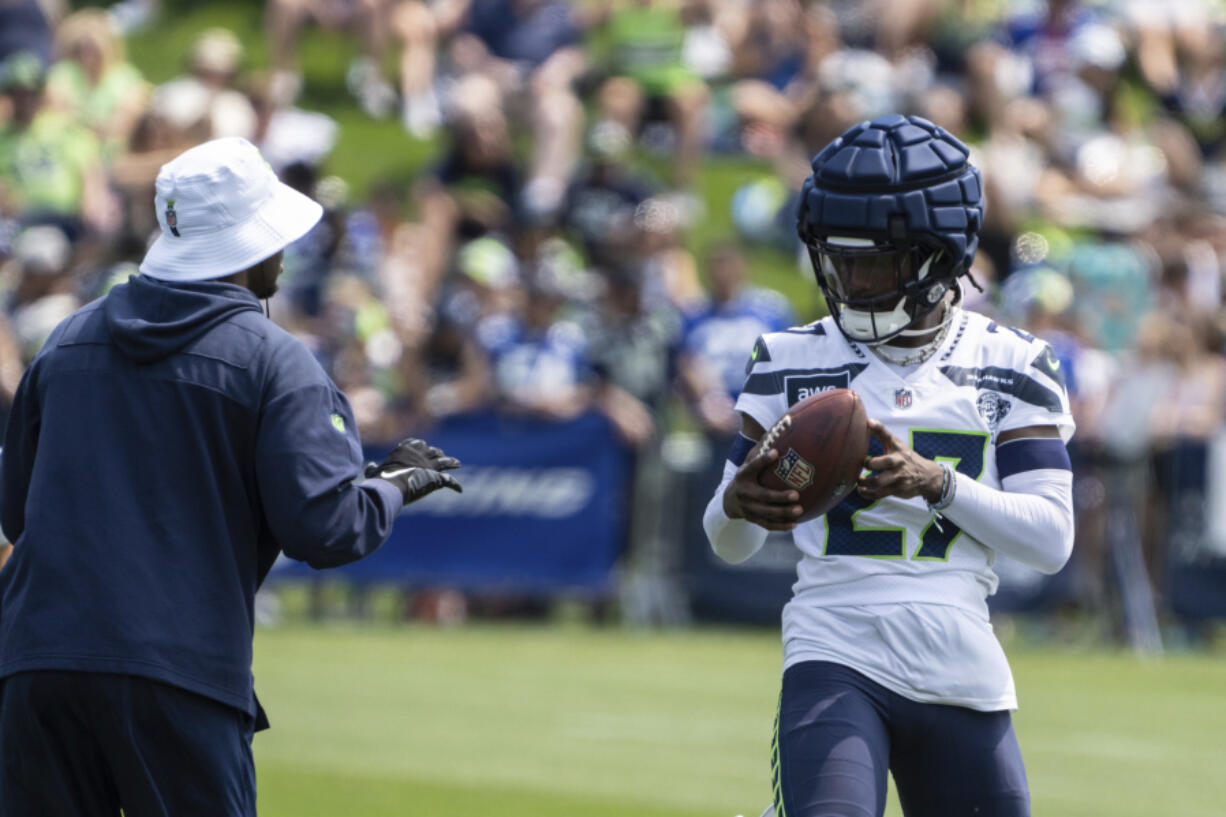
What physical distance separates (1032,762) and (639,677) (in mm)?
3074

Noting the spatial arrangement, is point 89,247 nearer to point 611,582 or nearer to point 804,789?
point 611,582

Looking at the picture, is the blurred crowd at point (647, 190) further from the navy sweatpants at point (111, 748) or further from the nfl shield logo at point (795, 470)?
the navy sweatpants at point (111, 748)

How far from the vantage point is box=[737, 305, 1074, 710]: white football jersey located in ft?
14.0

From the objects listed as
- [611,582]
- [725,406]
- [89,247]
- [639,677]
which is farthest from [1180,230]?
[89,247]

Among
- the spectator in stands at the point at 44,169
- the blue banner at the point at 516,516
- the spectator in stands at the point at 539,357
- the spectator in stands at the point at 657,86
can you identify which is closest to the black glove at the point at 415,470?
the blue banner at the point at 516,516

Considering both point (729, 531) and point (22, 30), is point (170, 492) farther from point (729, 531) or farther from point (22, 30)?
point (22, 30)

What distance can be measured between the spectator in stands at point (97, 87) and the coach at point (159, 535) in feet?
42.8

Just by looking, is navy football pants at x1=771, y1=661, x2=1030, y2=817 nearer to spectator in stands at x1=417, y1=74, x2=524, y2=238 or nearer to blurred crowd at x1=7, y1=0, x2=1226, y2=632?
blurred crowd at x1=7, y1=0, x2=1226, y2=632

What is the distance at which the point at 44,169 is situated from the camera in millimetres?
15773

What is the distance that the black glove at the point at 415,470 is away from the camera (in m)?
4.28

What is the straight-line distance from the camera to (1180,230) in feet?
48.6

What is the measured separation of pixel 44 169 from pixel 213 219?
1253cm

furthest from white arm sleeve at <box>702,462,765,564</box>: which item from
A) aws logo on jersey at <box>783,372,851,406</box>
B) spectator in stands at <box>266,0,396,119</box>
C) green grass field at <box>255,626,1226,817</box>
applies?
spectator in stands at <box>266,0,396,119</box>

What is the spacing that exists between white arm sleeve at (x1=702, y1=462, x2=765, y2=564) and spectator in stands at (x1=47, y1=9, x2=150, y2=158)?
42.6 ft
